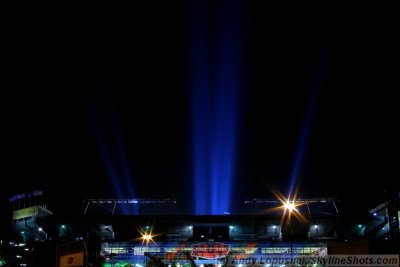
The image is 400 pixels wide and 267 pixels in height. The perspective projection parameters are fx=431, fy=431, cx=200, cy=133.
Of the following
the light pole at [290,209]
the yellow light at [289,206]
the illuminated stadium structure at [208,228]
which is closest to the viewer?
the illuminated stadium structure at [208,228]

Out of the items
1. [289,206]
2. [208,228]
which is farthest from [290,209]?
[208,228]

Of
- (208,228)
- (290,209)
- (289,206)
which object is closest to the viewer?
(208,228)

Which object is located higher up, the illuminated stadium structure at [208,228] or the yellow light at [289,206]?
the yellow light at [289,206]

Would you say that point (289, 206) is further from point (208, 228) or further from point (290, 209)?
point (208, 228)

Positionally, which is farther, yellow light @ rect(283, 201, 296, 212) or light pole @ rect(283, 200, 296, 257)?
yellow light @ rect(283, 201, 296, 212)

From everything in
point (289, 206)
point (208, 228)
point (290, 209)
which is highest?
point (289, 206)

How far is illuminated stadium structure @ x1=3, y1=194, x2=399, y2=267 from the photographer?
30.6 meters

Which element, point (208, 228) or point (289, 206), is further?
point (289, 206)

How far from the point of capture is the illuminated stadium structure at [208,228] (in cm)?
3062

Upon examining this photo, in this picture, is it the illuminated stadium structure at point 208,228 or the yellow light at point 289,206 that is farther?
→ the yellow light at point 289,206

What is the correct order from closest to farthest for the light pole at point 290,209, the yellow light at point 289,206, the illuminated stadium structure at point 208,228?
the illuminated stadium structure at point 208,228 < the light pole at point 290,209 < the yellow light at point 289,206

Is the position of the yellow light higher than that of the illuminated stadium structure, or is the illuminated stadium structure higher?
the yellow light

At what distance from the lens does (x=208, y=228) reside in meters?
38.5

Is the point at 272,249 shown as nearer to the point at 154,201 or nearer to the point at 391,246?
the point at 154,201
